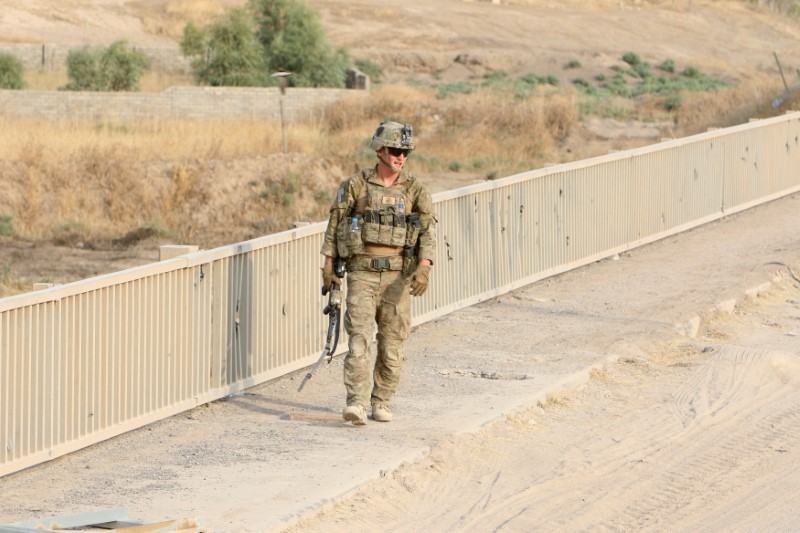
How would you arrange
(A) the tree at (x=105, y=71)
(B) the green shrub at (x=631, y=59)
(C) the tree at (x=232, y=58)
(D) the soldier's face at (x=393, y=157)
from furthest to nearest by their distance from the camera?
(B) the green shrub at (x=631, y=59)
(C) the tree at (x=232, y=58)
(A) the tree at (x=105, y=71)
(D) the soldier's face at (x=393, y=157)

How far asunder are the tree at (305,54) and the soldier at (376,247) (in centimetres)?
3686

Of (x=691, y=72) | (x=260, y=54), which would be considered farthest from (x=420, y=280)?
(x=691, y=72)

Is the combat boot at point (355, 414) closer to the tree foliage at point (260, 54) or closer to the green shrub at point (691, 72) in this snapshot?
the tree foliage at point (260, 54)

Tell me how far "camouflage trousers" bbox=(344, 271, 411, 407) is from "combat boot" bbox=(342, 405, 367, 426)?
45mm

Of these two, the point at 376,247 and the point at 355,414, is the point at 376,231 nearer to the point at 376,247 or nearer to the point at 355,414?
the point at 376,247

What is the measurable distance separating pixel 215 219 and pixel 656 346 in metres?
17.6

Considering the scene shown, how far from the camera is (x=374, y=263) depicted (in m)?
9.03

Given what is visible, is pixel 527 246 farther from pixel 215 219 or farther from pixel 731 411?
pixel 215 219

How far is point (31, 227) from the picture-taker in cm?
2767

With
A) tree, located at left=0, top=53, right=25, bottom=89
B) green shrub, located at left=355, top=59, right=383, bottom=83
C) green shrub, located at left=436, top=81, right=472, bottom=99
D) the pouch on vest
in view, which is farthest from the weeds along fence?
green shrub, located at left=355, top=59, right=383, bottom=83

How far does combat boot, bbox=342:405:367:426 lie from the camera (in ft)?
29.7

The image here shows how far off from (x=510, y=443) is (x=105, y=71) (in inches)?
1455

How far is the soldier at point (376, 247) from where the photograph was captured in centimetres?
898

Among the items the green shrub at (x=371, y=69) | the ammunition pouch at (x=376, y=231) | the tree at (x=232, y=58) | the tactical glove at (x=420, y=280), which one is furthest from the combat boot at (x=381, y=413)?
the green shrub at (x=371, y=69)
